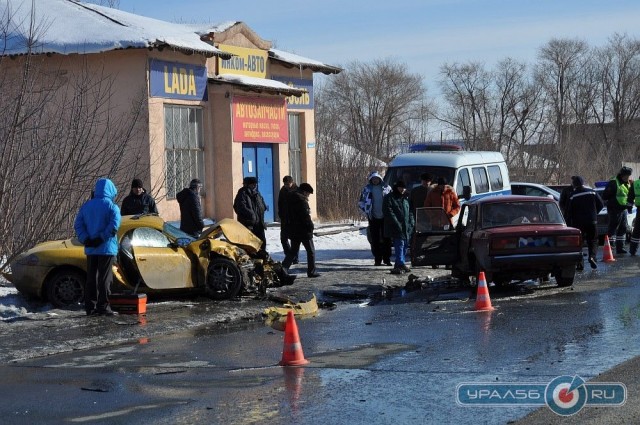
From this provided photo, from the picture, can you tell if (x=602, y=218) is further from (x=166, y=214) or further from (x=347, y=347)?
(x=347, y=347)

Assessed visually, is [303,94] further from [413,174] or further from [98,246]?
[98,246]

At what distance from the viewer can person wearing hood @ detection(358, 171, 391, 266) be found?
66.8 ft

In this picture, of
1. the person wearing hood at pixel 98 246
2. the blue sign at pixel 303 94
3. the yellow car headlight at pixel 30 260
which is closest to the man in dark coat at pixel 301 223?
the person wearing hood at pixel 98 246

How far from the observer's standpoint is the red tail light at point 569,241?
1579 centimetres

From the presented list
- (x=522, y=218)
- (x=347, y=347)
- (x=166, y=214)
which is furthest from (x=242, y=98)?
(x=347, y=347)

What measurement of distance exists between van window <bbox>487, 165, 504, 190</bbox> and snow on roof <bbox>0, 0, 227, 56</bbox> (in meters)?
6.80

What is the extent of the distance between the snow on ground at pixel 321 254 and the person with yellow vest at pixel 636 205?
5.53 m

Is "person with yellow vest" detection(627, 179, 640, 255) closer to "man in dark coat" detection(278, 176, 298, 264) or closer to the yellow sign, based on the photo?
"man in dark coat" detection(278, 176, 298, 264)

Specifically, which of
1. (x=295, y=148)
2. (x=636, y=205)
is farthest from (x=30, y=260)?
(x=295, y=148)

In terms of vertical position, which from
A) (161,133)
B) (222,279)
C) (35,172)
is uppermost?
(161,133)

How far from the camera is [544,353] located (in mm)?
10227

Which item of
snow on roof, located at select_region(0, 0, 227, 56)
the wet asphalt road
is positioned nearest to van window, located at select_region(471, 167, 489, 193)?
snow on roof, located at select_region(0, 0, 227, 56)

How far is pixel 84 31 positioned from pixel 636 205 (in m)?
12.5

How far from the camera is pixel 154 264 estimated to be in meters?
14.8
